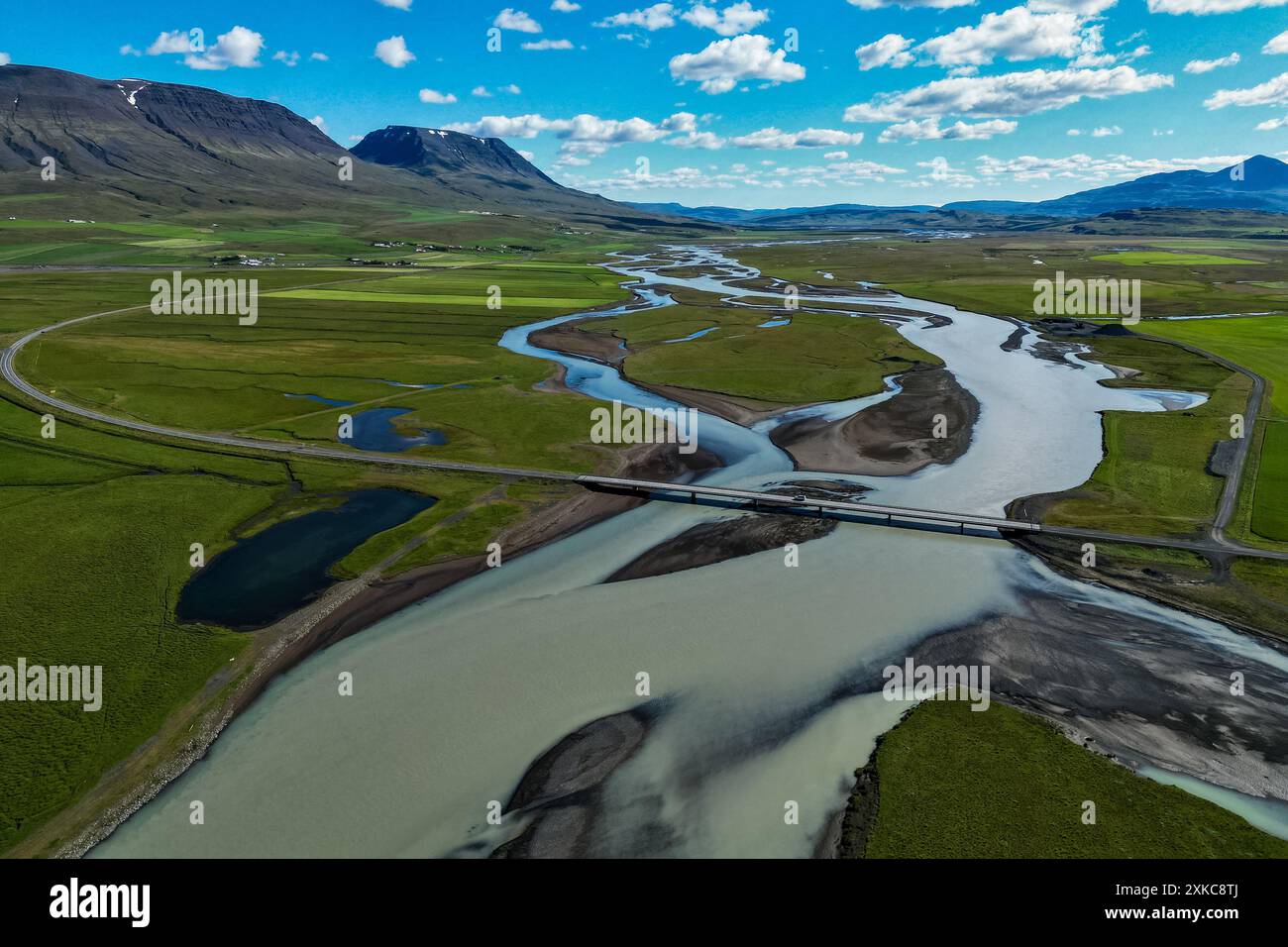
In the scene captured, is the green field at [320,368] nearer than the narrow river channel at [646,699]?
No

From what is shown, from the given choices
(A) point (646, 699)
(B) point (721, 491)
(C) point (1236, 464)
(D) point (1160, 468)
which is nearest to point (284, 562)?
(A) point (646, 699)

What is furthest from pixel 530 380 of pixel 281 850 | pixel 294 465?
pixel 281 850

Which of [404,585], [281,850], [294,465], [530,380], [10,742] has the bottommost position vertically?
[281,850]

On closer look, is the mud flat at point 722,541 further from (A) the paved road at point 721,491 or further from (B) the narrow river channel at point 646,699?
(A) the paved road at point 721,491

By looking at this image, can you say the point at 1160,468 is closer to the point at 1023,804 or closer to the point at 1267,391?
the point at 1267,391

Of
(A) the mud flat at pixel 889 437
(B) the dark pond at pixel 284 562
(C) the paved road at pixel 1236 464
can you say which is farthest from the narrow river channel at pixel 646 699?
(C) the paved road at pixel 1236 464
